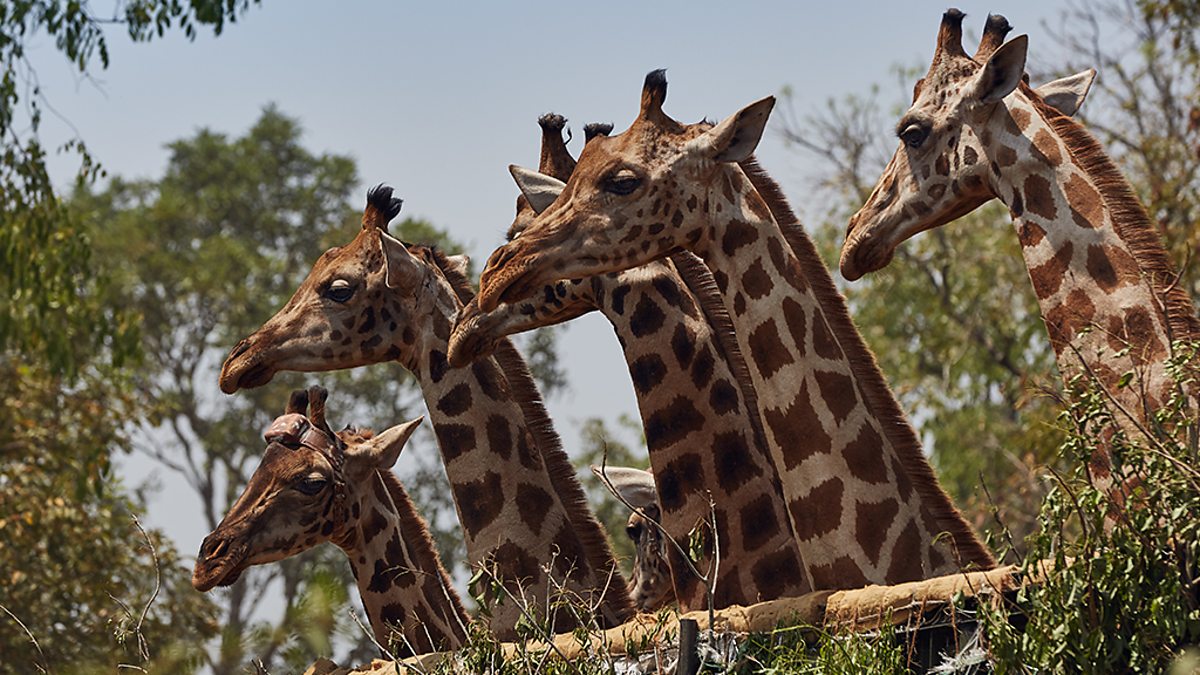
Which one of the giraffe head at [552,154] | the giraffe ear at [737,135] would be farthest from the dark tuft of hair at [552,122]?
the giraffe ear at [737,135]

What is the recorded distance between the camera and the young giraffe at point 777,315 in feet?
24.1

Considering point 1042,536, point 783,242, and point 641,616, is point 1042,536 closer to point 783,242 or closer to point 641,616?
point 641,616

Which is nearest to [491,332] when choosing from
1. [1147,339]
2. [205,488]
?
[1147,339]

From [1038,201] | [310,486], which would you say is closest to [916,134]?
[1038,201]

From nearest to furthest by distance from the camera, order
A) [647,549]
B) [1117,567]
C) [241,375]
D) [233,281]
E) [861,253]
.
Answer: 1. [1117,567]
2. [861,253]
3. [241,375]
4. [647,549]
5. [233,281]

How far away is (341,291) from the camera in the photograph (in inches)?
380

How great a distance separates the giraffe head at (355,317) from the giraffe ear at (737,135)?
222cm

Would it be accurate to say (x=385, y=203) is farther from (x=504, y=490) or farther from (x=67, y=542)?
(x=67, y=542)

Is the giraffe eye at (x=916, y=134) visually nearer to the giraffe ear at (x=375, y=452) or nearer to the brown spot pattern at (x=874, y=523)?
the brown spot pattern at (x=874, y=523)

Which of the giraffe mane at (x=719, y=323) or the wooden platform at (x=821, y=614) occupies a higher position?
the giraffe mane at (x=719, y=323)

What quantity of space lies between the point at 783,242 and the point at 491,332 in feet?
5.51

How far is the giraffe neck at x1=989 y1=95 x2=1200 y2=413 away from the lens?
6.95 m

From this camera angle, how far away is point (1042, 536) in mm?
5809

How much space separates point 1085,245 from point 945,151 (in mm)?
747
